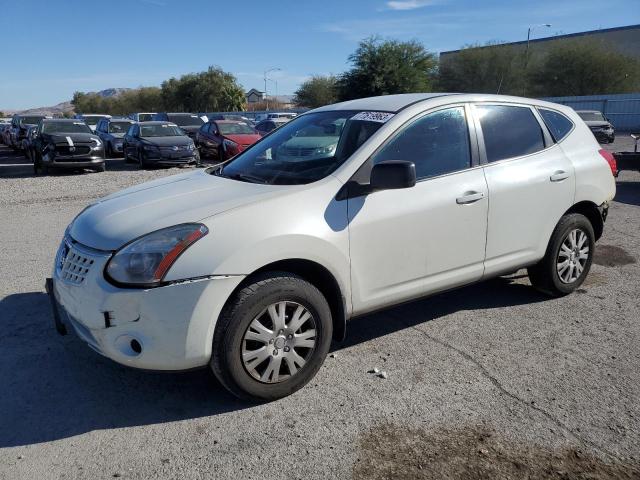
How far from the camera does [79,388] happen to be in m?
3.35

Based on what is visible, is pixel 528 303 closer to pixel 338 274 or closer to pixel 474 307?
pixel 474 307

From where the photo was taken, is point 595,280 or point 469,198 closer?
point 469,198

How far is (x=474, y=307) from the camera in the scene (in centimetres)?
469

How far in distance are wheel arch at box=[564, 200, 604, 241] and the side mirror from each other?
2.16 m

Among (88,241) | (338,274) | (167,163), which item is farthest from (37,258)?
(167,163)

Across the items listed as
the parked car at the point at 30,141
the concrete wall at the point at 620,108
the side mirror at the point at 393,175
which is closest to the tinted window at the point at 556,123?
the side mirror at the point at 393,175

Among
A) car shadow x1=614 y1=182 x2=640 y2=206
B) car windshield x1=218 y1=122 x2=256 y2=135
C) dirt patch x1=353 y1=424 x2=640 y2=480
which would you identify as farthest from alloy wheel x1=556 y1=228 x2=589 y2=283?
car windshield x1=218 y1=122 x2=256 y2=135

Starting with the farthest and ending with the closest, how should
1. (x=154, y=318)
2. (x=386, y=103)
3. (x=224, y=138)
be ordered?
(x=224, y=138)
(x=386, y=103)
(x=154, y=318)

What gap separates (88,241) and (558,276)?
384cm

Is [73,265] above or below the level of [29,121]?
below

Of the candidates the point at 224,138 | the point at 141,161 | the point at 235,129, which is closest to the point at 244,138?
the point at 224,138

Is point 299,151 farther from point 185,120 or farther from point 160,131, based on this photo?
point 185,120

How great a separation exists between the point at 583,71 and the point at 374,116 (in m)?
54.0

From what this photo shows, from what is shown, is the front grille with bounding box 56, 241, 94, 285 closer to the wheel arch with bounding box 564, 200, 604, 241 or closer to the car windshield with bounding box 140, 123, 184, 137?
the wheel arch with bounding box 564, 200, 604, 241
